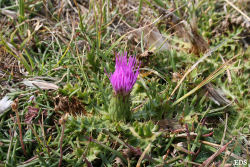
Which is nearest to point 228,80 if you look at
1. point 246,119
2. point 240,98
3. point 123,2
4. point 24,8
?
point 240,98

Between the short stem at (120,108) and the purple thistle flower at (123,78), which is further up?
the purple thistle flower at (123,78)

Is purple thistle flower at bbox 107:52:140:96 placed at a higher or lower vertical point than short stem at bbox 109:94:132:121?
higher

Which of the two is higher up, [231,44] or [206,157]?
[231,44]

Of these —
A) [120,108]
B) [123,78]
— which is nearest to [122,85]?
[123,78]

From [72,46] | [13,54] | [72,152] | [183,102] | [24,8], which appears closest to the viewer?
[72,152]

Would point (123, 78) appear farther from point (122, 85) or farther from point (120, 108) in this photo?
point (120, 108)

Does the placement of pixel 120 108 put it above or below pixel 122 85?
below

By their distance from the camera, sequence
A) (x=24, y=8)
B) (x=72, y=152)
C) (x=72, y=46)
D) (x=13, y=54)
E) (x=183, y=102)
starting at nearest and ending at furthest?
(x=72, y=152) < (x=183, y=102) < (x=13, y=54) < (x=72, y=46) < (x=24, y=8)

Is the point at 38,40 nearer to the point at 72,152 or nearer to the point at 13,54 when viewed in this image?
the point at 13,54
